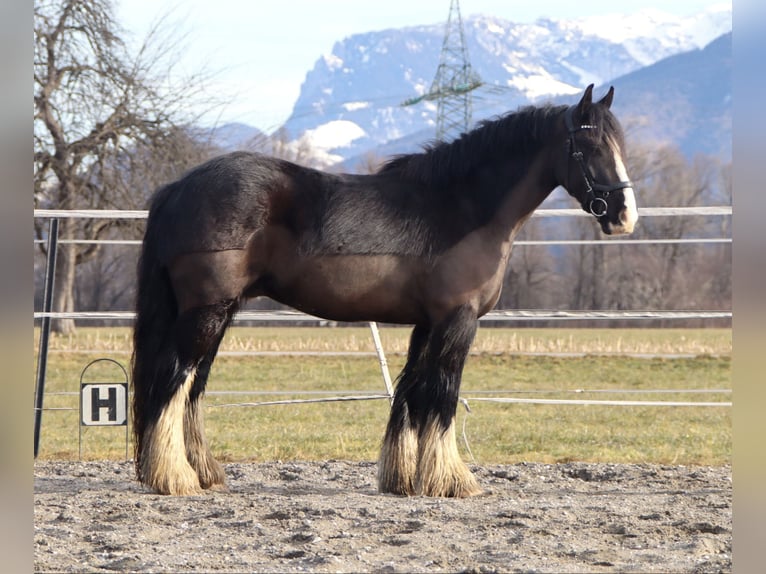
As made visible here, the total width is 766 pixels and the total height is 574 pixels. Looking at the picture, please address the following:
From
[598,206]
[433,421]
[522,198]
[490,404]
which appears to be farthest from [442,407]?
[490,404]

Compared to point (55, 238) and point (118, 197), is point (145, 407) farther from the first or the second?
point (118, 197)

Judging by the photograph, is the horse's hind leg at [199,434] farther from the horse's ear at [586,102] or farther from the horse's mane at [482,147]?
the horse's ear at [586,102]

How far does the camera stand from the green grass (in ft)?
27.2

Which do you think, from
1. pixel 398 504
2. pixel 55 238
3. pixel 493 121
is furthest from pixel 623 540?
pixel 55 238

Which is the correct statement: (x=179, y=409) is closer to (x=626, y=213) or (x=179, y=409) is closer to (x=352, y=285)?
(x=352, y=285)

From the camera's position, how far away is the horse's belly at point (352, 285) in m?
5.48

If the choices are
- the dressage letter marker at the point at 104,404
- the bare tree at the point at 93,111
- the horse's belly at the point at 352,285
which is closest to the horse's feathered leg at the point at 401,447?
the horse's belly at the point at 352,285

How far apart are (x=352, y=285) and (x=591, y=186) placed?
1.54m

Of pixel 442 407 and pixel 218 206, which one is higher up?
pixel 218 206

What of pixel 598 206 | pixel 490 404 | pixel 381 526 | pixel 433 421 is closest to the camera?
pixel 381 526

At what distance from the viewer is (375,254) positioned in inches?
217

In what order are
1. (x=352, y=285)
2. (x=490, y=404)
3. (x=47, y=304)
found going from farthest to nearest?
(x=490, y=404)
(x=47, y=304)
(x=352, y=285)

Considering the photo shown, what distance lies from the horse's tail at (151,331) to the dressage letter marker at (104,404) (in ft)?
4.75
